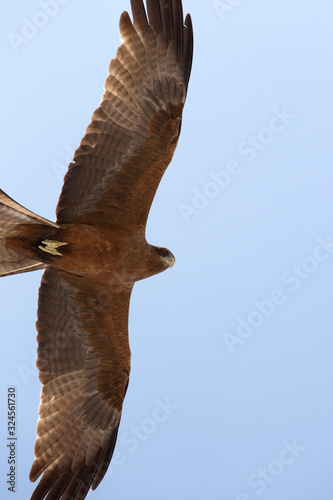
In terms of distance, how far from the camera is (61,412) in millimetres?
10055

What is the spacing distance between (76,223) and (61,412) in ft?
8.64

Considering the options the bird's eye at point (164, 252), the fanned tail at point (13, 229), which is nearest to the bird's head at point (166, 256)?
the bird's eye at point (164, 252)

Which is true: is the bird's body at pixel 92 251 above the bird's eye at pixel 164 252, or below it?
below

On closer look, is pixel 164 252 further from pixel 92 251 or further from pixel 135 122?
pixel 135 122

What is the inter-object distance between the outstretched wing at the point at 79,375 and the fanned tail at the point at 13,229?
0.47m

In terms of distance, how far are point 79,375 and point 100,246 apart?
1971mm

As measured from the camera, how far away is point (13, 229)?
905 cm

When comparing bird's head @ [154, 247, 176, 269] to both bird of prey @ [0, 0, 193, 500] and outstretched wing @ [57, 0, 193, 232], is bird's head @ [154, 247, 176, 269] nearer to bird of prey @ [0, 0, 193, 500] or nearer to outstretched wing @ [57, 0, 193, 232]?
bird of prey @ [0, 0, 193, 500]

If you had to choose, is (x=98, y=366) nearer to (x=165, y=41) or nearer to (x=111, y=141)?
(x=111, y=141)

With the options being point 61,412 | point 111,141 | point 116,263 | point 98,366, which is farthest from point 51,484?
point 111,141

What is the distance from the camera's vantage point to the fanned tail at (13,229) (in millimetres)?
8484

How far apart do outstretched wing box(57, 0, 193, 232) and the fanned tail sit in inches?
24.3

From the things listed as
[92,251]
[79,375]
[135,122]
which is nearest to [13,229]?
[92,251]

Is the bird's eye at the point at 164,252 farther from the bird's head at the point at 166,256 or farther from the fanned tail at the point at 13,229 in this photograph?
the fanned tail at the point at 13,229
